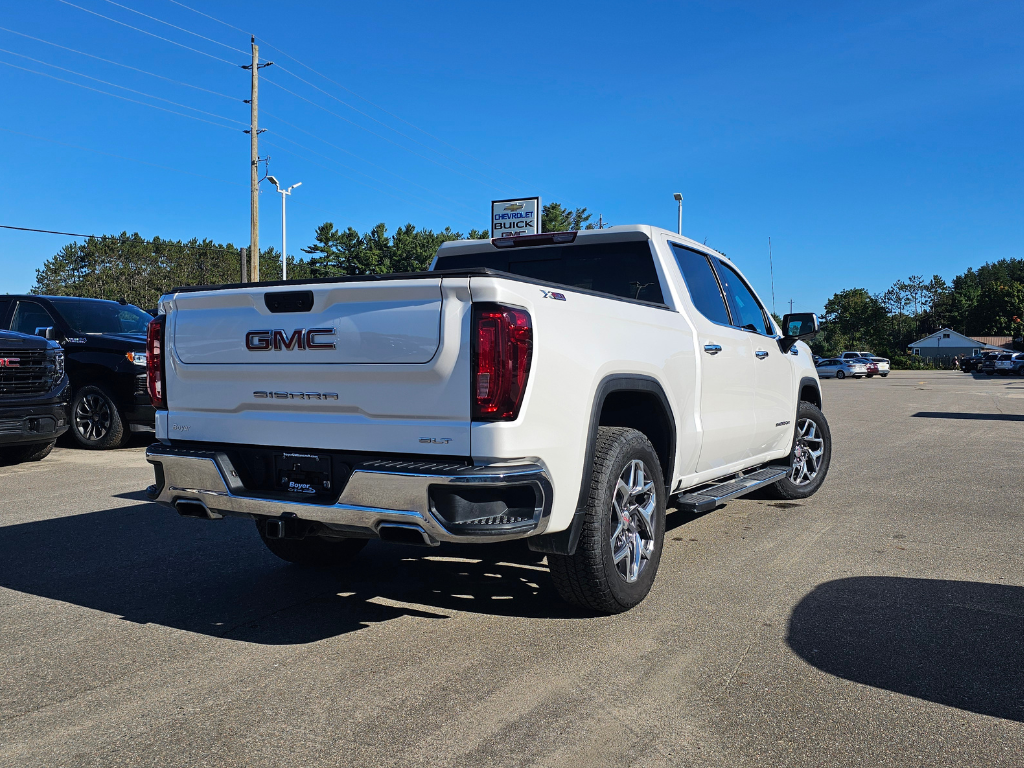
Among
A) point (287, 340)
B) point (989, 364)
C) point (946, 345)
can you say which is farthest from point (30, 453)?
point (946, 345)

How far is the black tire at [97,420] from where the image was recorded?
34.1 ft

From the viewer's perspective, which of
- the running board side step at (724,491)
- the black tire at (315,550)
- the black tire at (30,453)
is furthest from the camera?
the black tire at (30,453)

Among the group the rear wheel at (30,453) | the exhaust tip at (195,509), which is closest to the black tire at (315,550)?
the exhaust tip at (195,509)

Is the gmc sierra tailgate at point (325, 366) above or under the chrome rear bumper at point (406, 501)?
above

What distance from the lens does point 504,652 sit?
3576 millimetres

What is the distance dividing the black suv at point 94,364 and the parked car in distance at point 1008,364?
194ft

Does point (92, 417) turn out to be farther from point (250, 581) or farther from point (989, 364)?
point (989, 364)

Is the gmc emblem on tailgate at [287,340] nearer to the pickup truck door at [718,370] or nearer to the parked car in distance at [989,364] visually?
the pickup truck door at [718,370]

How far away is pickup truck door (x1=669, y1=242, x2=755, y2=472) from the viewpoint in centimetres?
A: 503

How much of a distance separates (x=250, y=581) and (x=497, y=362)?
2335 millimetres

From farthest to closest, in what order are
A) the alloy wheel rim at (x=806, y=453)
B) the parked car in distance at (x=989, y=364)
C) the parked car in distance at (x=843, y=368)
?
1. the parked car in distance at (x=989, y=364)
2. the parked car in distance at (x=843, y=368)
3. the alloy wheel rim at (x=806, y=453)

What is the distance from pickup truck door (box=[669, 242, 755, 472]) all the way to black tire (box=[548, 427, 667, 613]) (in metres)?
0.85

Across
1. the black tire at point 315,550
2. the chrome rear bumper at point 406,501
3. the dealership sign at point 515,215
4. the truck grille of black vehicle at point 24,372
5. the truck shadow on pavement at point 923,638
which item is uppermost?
the dealership sign at point 515,215

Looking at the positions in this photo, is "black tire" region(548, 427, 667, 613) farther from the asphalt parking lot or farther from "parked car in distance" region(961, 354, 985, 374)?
"parked car in distance" region(961, 354, 985, 374)
